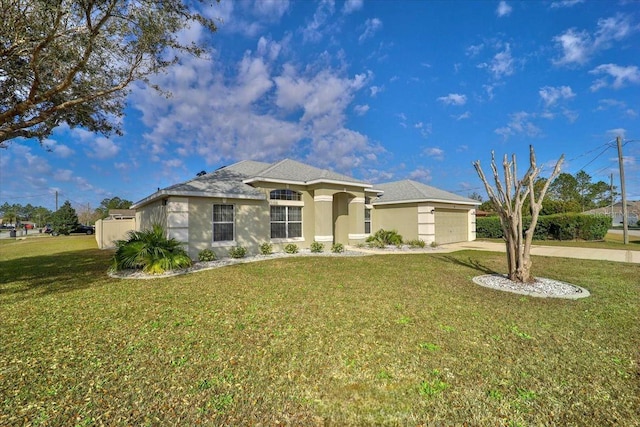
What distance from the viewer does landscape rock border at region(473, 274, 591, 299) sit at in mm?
6777

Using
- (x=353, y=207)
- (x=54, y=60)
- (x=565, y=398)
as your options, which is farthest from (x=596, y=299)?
(x=54, y=60)

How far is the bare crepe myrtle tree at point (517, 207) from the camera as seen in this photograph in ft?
25.8

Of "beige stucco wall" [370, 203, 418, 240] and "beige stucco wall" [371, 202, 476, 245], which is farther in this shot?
"beige stucco wall" [370, 203, 418, 240]

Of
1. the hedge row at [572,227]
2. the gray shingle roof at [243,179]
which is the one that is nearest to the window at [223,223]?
the gray shingle roof at [243,179]

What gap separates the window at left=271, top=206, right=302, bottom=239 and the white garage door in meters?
9.47

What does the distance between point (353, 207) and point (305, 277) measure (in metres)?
8.57

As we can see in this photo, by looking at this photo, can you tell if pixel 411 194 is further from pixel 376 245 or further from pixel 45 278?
pixel 45 278

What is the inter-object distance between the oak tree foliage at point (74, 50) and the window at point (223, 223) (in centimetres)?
544

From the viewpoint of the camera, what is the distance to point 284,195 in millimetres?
14867

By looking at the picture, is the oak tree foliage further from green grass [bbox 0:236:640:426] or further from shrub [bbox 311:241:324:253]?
shrub [bbox 311:241:324:253]

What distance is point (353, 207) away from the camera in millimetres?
16891

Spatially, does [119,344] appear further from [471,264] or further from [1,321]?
[471,264]

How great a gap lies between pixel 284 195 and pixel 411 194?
29.3ft

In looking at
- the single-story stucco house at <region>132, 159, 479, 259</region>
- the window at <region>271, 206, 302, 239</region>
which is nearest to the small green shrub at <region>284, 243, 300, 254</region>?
the single-story stucco house at <region>132, 159, 479, 259</region>
